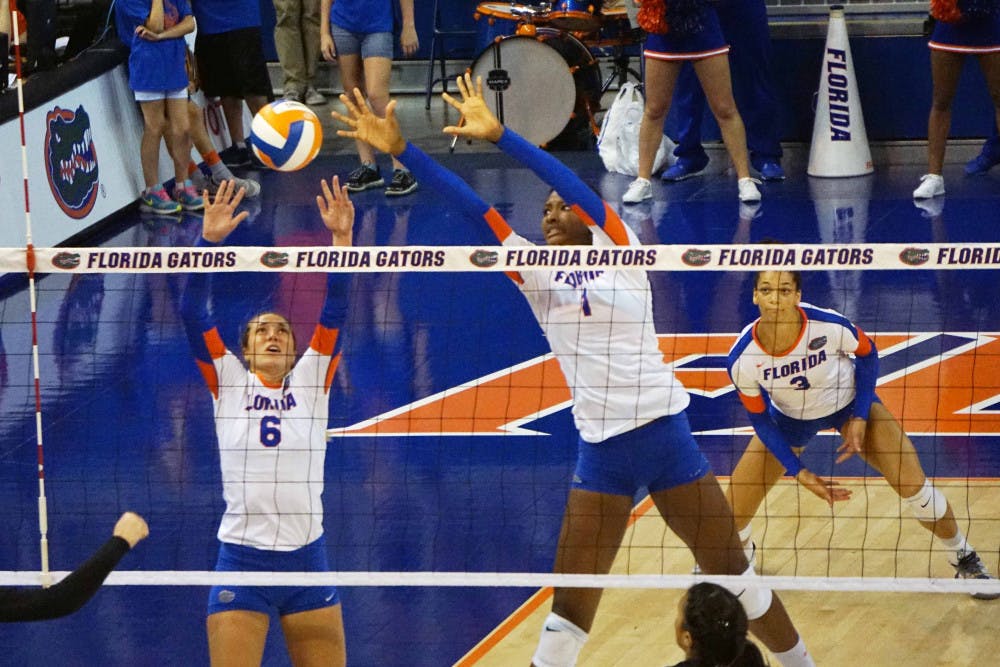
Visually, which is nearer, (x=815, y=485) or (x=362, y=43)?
(x=815, y=485)

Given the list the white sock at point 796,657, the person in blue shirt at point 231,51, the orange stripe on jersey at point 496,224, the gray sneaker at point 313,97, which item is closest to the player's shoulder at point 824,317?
the white sock at point 796,657

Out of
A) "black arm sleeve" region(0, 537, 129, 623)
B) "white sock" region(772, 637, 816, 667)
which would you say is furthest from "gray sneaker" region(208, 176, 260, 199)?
"black arm sleeve" region(0, 537, 129, 623)

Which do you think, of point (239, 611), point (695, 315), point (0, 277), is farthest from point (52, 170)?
point (239, 611)

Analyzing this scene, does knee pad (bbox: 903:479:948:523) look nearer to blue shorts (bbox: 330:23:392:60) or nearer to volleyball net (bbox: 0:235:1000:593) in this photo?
volleyball net (bbox: 0:235:1000:593)

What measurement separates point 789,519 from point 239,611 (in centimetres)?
323

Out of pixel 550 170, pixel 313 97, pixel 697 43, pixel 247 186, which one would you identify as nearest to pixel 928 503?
pixel 550 170

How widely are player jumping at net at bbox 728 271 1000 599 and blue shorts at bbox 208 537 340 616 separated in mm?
2029

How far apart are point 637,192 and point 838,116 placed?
209cm

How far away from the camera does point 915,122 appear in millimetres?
13750

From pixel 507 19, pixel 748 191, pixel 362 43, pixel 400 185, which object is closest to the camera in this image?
pixel 748 191

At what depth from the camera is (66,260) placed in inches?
225

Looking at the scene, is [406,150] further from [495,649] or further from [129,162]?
[129,162]

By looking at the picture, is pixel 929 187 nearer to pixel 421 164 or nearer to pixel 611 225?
pixel 611 225

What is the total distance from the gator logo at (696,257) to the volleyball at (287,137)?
9.83ft
